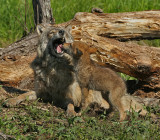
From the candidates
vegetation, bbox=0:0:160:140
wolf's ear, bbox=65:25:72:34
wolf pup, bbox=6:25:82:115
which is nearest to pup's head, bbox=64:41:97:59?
wolf pup, bbox=6:25:82:115

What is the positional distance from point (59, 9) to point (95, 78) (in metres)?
5.62

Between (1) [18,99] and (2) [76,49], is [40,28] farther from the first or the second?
(1) [18,99]

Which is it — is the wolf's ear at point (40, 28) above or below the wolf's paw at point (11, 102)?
above

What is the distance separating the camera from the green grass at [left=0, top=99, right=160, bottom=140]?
12.9 ft

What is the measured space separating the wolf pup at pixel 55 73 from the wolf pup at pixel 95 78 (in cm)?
33

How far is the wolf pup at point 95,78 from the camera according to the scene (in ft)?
17.0

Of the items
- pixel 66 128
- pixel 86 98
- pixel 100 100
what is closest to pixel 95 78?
pixel 86 98

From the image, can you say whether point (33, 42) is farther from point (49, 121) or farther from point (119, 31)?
point (49, 121)

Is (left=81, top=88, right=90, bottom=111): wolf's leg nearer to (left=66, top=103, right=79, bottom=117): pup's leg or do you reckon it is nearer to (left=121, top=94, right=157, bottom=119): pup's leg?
(left=66, top=103, right=79, bottom=117): pup's leg

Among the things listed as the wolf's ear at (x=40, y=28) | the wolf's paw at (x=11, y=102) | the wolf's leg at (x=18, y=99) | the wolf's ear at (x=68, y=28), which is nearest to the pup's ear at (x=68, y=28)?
the wolf's ear at (x=68, y=28)

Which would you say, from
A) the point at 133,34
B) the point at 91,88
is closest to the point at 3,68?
the point at 91,88

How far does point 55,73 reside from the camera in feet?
19.2

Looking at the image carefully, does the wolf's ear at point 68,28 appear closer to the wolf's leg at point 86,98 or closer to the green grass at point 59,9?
the wolf's leg at point 86,98

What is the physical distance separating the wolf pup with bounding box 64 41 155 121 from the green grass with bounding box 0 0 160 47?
5.04 meters
